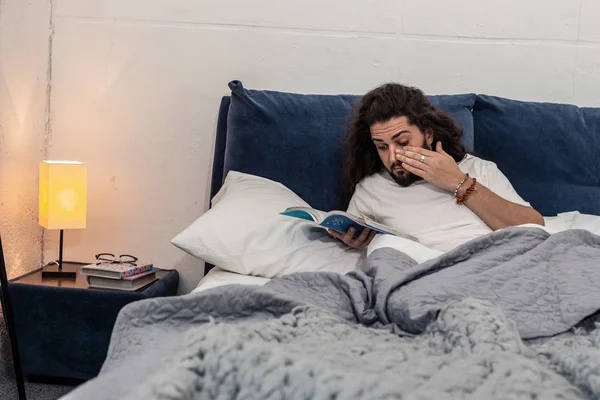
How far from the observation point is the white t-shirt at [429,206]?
215 centimetres

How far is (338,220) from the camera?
2.02 m

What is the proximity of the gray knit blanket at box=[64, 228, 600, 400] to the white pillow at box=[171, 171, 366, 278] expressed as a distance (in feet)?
1.24

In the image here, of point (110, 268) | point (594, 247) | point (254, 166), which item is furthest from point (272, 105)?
point (594, 247)

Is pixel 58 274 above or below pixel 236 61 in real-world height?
below

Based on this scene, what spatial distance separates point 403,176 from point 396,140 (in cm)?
12

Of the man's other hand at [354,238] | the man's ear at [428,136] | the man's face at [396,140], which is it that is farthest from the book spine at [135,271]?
the man's ear at [428,136]

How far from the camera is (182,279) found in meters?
2.84

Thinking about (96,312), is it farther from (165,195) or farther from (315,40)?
(315,40)

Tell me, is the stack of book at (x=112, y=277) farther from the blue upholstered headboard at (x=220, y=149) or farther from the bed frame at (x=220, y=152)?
the blue upholstered headboard at (x=220, y=149)

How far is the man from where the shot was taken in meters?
2.17

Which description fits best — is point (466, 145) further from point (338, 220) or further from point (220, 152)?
point (220, 152)

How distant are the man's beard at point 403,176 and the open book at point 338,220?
10.4 inches

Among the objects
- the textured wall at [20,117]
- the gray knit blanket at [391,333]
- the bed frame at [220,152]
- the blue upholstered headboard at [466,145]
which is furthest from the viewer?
the textured wall at [20,117]

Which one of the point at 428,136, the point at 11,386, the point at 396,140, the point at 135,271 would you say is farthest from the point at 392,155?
the point at 11,386
